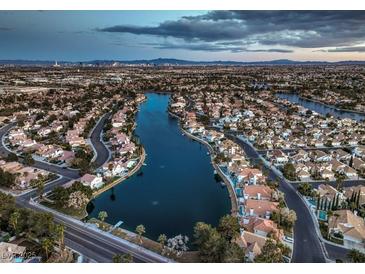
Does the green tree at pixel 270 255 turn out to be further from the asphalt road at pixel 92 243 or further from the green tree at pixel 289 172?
the green tree at pixel 289 172

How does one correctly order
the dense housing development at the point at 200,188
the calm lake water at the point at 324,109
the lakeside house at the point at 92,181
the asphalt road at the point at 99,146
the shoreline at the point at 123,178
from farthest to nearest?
1. the calm lake water at the point at 324,109
2. the asphalt road at the point at 99,146
3. the shoreline at the point at 123,178
4. the lakeside house at the point at 92,181
5. the dense housing development at the point at 200,188

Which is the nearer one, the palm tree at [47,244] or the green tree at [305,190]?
the palm tree at [47,244]

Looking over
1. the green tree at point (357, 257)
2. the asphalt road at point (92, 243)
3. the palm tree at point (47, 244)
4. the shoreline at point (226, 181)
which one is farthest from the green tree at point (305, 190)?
the palm tree at point (47, 244)

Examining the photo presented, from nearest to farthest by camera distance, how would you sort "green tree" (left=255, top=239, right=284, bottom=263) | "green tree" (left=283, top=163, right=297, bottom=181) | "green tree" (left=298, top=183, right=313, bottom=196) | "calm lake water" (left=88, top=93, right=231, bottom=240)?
"green tree" (left=255, top=239, right=284, bottom=263) → "calm lake water" (left=88, top=93, right=231, bottom=240) → "green tree" (left=298, top=183, right=313, bottom=196) → "green tree" (left=283, top=163, right=297, bottom=181)

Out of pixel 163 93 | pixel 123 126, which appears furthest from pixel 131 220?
pixel 163 93

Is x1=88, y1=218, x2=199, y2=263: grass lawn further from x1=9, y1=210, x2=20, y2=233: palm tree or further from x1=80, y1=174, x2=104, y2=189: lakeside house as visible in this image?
x1=80, y1=174, x2=104, y2=189: lakeside house

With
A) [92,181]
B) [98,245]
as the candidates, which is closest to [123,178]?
[92,181]

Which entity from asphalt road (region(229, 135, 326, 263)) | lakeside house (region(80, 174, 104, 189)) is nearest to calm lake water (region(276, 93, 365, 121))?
asphalt road (region(229, 135, 326, 263))
